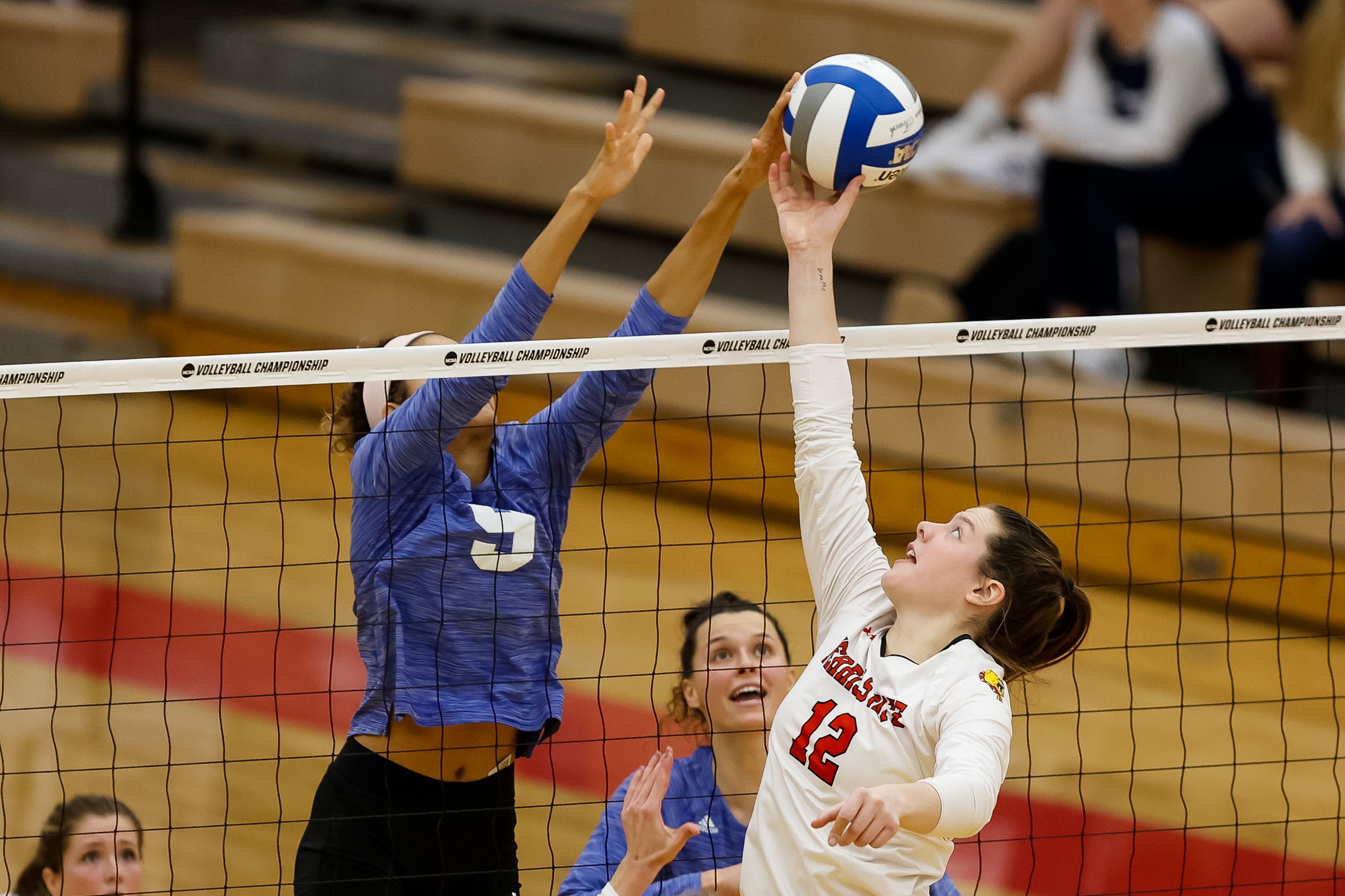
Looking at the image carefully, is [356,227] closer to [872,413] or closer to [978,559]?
[872,413]

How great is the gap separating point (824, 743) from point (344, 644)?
11.1ft

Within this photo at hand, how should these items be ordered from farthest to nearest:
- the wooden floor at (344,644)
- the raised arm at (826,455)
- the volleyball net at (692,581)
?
the wooden floor at (344,644) → the volleyball net at (692,581) → the raised arm at (826,455)

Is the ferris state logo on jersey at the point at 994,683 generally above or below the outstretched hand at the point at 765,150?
below

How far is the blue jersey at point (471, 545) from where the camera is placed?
10.6 feet

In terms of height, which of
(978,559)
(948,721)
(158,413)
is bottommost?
(948,721)

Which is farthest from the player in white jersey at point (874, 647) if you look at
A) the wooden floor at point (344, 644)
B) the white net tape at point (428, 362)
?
the wooden floor at point (344, 644)

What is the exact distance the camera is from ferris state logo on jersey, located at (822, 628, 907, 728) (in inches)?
105

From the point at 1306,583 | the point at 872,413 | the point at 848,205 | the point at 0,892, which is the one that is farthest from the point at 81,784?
the point at 1306,583

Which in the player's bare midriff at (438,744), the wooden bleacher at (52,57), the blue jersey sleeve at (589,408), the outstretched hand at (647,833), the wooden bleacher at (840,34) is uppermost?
the wooden bleacher at (52,57)

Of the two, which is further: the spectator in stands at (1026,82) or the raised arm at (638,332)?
the spectator in stands at (1026,82)

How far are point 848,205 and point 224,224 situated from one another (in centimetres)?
550

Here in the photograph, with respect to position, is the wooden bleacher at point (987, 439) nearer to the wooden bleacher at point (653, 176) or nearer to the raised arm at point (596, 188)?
the wooden bleacher at point (653, 176)

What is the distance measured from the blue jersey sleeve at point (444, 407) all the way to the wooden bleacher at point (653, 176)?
4426 millimetres

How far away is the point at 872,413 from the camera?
703 cm
